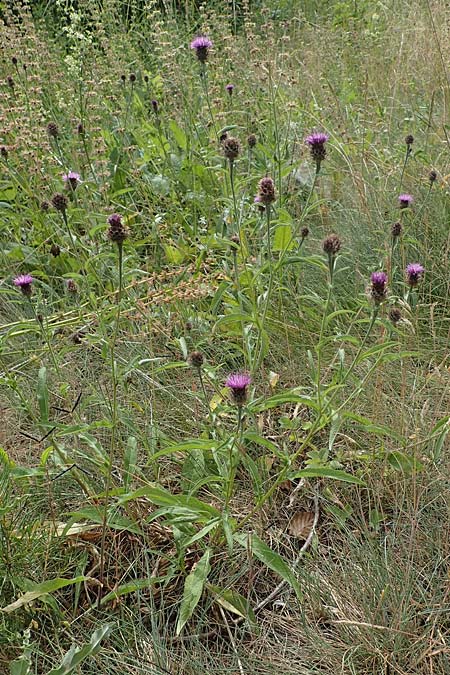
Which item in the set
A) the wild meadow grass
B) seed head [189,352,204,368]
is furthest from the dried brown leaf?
seed head [189,352,204,368]

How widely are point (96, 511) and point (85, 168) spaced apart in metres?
2.23

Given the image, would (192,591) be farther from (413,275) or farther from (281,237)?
(281,237)

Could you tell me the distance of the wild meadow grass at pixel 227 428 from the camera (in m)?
1.56

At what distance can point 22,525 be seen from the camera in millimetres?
1735

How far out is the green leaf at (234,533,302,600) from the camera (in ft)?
4.95

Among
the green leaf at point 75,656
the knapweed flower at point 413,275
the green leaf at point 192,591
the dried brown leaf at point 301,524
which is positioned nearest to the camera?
the green leaf at point 75,656

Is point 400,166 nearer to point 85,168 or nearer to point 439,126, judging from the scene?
point 439,126

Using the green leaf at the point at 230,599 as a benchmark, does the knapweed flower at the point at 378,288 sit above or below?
above

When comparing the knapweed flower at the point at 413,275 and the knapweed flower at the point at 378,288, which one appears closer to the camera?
the knapweed flower at the point at 378,288

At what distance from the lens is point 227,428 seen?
209 cm

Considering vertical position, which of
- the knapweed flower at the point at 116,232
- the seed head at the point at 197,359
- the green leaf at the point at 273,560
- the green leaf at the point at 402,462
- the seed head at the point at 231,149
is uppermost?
the knapweed flower at the point at 116,232

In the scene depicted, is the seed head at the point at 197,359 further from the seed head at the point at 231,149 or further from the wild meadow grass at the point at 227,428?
the seed head at the point at 231,149

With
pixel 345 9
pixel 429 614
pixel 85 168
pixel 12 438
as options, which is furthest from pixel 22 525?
pixel 345 9

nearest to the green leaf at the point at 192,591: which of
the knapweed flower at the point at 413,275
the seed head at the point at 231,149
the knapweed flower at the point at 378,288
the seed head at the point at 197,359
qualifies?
the seed head at the point at 197,359
